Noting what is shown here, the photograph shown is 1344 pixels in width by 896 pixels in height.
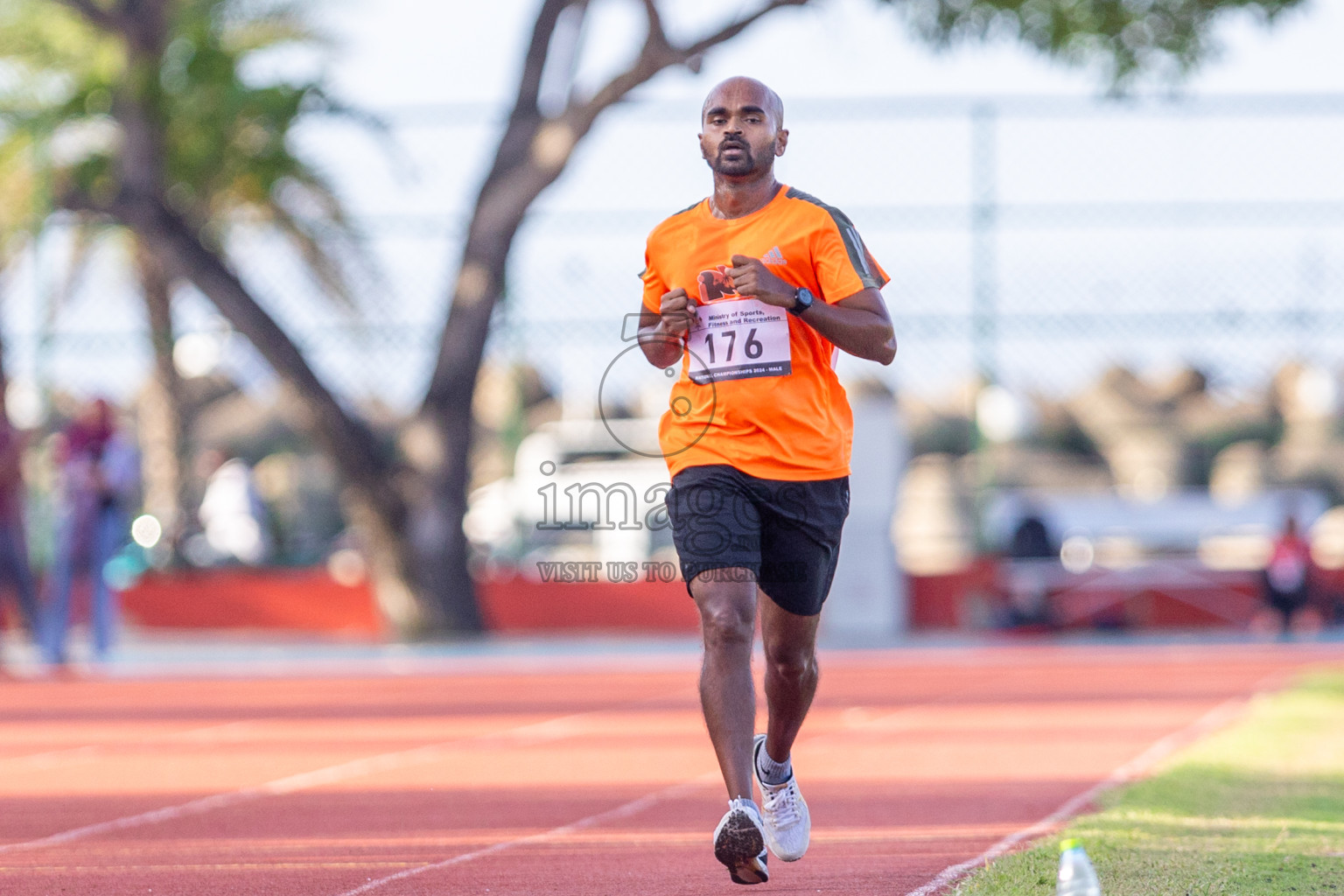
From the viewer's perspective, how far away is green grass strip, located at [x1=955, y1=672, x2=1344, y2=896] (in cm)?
452

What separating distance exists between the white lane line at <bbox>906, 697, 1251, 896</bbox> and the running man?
0.45 m

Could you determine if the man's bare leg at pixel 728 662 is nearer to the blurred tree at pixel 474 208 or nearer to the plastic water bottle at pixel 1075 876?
the plastic water bottle at pixel 1075 876

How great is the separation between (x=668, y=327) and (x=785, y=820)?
4.42 feet

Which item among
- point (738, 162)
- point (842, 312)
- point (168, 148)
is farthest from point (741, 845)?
point (168, 148)

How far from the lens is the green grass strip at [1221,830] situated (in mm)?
4523

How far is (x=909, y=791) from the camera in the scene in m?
7.04

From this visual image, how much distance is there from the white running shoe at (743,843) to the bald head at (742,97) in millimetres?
1805

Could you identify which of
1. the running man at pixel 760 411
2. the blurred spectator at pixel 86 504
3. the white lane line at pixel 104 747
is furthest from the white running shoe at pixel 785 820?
the blurred spectator at pixel 86 504

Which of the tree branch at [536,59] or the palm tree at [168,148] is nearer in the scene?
the tree branch at [536,59]

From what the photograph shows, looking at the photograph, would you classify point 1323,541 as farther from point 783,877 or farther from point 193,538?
point 783,877

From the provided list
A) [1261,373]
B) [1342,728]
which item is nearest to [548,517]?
[1261,373]

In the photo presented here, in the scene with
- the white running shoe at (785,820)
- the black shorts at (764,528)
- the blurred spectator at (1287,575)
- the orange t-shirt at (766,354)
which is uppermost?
the orange t-shirt at (766,354)

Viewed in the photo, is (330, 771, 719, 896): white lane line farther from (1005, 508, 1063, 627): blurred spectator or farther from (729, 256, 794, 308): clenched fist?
(1005, 508, 1063, 627): blurred spectator

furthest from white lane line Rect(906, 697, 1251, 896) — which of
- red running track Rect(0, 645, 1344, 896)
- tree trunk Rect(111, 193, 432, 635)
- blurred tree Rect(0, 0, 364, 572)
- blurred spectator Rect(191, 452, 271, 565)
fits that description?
blurred spectator Rect(191, 452, 271, 565)
